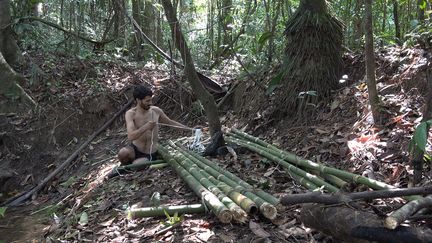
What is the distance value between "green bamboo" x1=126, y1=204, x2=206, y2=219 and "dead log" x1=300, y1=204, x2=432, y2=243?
1005mm

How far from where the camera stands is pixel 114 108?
316 inches

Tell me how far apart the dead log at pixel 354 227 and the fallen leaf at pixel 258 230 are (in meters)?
0.33

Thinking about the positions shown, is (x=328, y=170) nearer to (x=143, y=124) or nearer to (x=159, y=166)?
(x=159, y=166)

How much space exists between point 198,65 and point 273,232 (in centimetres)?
735

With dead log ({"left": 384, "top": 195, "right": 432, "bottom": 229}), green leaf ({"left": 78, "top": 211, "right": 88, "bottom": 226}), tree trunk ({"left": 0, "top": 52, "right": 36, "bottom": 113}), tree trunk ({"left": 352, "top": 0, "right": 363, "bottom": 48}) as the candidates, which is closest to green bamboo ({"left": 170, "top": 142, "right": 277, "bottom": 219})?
dead log ({"left": 384, "top": 195, "right": 432, "bottom": 229})

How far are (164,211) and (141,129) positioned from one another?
1.88 metres

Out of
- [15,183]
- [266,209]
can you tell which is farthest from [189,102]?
[266,209]

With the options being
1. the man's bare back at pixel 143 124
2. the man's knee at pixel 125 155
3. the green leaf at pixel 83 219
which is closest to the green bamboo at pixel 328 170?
the man's bare back at pixel 143 124

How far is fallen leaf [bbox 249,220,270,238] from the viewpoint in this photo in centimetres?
295

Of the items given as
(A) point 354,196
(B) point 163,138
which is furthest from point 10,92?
(A) point 354,196

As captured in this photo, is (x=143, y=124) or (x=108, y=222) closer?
(x=108, y=222)

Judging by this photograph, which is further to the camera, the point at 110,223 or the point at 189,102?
the point at 189,102

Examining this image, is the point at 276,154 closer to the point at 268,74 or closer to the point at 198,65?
the point at 268,74

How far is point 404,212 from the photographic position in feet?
7.57
